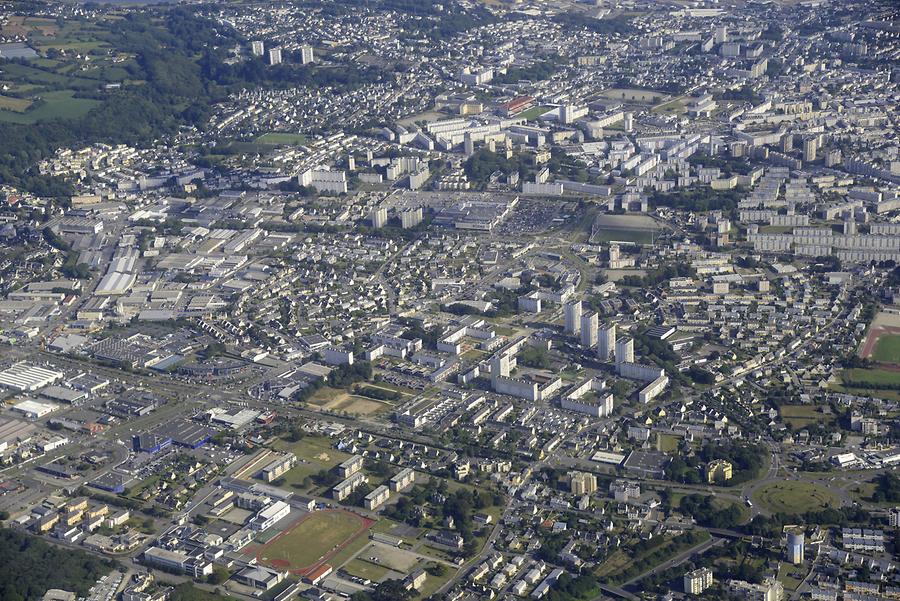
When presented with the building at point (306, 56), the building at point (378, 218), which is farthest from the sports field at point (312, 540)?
the building at point (306, 56)

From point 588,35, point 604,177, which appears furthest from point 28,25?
point 604,177

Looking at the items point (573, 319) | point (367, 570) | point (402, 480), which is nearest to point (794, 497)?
point (402, 480)

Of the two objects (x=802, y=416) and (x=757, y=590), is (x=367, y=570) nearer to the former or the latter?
(x=757, y=590)

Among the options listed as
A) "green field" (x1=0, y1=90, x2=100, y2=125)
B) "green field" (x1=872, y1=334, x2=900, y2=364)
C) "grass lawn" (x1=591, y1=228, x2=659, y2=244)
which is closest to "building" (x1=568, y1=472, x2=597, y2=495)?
"green field" (x1=872, y1=334, x2=900, y2=364)

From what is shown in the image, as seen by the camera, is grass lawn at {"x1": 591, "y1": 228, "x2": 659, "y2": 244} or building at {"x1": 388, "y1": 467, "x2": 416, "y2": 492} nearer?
building at {"x1": 388, "y1": 467, "x2": 416, "y2": 492}

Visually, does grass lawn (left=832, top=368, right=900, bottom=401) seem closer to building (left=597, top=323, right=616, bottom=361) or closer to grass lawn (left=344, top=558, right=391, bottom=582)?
building (left=597, top=323, right=616, bottom=361)

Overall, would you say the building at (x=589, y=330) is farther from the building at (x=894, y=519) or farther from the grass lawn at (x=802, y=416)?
the building at (x=894, y=519)
